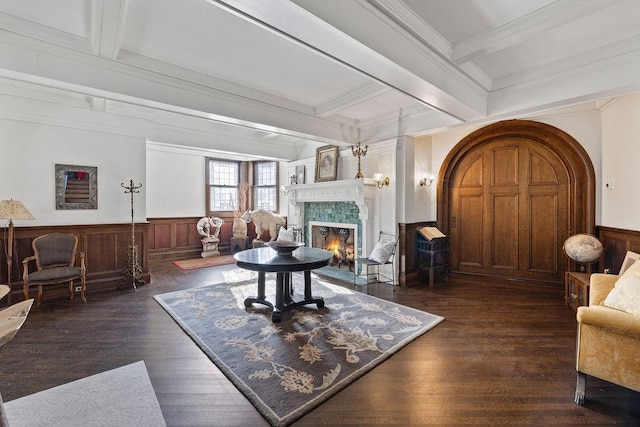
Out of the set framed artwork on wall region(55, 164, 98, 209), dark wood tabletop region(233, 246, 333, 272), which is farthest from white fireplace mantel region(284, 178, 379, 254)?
framed artwork on wall region(55, 164, 98, 209)

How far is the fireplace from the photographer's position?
238 inches

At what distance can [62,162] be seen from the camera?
440 cm

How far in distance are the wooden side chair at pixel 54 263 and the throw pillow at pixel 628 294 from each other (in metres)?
5.83

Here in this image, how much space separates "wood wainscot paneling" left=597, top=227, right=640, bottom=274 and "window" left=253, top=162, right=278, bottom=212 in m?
6.63

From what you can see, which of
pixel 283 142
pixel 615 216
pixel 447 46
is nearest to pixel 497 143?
pixel 615 216

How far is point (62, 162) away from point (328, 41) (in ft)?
14.9

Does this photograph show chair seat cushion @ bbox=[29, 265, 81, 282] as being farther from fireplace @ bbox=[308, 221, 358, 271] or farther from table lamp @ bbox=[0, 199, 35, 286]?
fireplace @ bbox=[308, 221, 358, 271]

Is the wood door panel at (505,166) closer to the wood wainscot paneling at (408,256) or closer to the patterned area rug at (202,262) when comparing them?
the wood wainscot paneling at (408,256)

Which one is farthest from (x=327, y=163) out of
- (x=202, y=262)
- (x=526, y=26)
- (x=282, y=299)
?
(x=526, y=26)

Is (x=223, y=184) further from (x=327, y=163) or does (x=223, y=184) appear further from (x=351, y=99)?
(x=351, y=99)

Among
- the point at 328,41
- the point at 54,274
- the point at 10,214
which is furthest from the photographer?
the point at 54,274

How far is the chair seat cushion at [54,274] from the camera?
3806 mm

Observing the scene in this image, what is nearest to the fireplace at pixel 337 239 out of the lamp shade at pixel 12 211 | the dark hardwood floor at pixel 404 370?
the dark hardwood floor at pixel 404 370

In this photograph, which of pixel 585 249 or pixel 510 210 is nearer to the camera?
pixel 585 249
